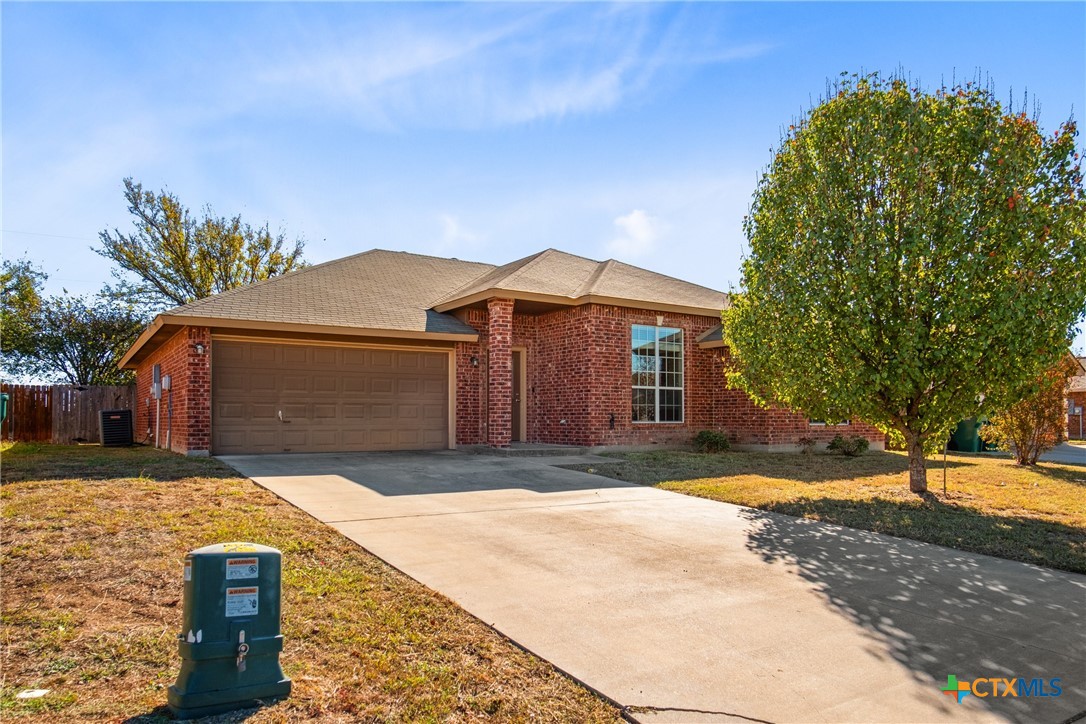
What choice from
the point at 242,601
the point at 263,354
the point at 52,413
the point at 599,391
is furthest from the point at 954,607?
the point at 52,413

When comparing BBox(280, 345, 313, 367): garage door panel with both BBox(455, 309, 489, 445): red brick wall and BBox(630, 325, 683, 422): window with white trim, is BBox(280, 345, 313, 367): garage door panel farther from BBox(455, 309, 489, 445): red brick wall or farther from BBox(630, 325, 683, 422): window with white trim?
BBox(630, 325, 683, 422): window with white trim

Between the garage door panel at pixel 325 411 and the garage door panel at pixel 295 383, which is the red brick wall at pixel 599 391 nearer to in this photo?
the garage door panel at pixel 325 411

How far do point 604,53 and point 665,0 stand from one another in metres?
1.14

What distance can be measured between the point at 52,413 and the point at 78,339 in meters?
7.64

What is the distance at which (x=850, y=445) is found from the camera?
50.7 feet

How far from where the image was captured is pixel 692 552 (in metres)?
6.02

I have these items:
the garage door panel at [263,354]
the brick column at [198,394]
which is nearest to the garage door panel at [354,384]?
the garage door panel at [263,354]

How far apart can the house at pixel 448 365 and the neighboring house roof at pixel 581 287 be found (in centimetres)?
6

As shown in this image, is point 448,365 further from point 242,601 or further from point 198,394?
point 242,601

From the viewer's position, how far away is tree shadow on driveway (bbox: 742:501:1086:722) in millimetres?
3520

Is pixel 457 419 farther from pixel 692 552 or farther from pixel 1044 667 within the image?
pixel 1044 667

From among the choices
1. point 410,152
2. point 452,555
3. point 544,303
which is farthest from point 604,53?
point 452,555

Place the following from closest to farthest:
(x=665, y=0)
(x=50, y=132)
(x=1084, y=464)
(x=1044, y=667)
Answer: (x=1044, y=667)
(x=665, y=0)
(x=50, y=132)
(x=1084, y=464)

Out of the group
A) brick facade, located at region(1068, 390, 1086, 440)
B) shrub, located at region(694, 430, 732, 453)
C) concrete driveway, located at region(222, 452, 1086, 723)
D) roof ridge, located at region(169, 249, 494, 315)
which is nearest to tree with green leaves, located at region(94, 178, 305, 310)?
roof ridge, located at region(169, 249, 494, 315)
